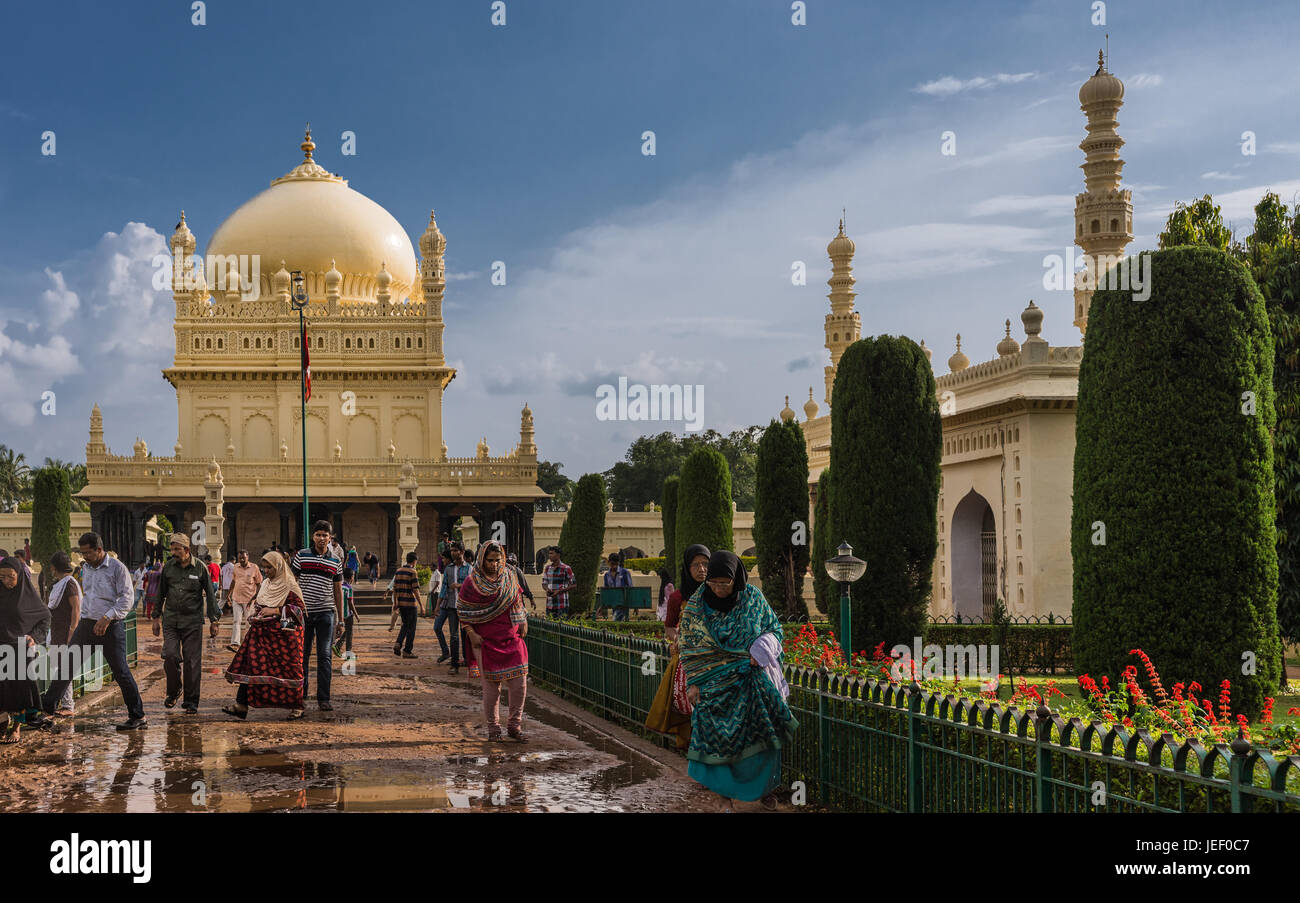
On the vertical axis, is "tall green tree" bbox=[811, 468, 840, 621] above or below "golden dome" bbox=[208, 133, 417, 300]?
below

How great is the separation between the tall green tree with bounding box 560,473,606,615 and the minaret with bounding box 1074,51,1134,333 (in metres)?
10.1

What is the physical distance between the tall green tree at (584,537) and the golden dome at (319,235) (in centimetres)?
2445

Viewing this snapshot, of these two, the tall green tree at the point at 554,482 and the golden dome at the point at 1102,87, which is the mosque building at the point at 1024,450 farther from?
the tall green tree at the point at 554,482

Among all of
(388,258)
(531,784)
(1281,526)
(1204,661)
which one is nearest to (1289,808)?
(531,784)

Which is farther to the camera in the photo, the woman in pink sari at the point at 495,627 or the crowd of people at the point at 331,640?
the woman in pink sari at the point at 495,627

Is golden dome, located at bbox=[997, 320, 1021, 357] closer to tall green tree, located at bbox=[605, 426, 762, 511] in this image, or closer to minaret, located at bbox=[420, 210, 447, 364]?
minaret, located at bbox=[420, 210, 447, 364]

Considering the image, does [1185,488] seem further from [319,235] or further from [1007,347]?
[319,235]

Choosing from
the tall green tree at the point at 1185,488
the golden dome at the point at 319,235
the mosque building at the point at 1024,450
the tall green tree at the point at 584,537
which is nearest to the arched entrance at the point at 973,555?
the mosque building at the point at 1024,450

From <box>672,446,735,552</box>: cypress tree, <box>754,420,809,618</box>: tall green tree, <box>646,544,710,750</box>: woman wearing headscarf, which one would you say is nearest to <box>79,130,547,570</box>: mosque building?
<box>672,446,735,552</box>: cypress tree

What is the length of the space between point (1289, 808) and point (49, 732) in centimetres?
941

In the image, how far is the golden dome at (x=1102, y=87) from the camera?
850 inches

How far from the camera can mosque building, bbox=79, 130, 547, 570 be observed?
39688mm

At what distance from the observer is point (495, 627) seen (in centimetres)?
980

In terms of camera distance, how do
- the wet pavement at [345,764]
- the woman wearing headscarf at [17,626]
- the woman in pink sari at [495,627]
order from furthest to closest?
the woman in pink sari at [495,627]
the woman wearing headscarf at [17,626]
the wet pavement at [345,764]
